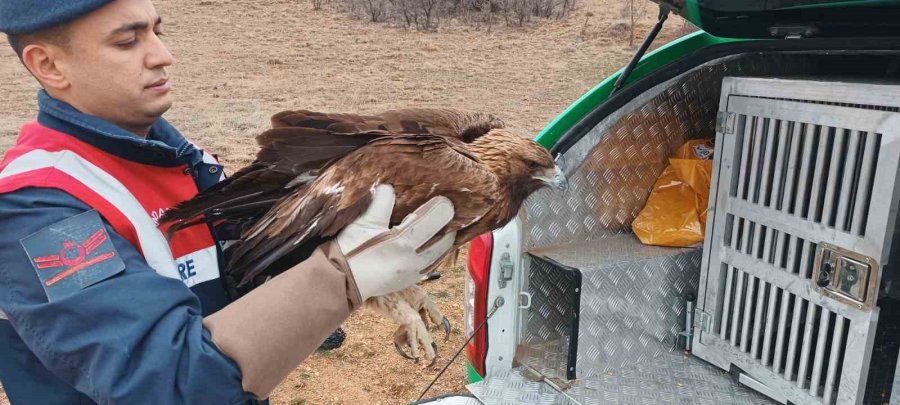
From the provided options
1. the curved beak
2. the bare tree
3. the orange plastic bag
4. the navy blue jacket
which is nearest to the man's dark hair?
the navy blue jacket

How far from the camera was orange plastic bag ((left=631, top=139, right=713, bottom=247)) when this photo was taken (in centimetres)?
366

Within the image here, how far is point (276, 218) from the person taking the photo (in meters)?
2.29

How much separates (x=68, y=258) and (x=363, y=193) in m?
0.90

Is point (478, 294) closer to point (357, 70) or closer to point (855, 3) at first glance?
point (855, 3)

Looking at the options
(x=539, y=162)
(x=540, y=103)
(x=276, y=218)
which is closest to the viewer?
(x=276, y=218)

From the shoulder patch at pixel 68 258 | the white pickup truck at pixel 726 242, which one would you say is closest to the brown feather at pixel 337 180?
the shoulder patch at pixel 68 258

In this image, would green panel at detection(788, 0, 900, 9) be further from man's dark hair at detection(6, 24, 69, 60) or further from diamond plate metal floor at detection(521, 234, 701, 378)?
man's dark hair at detection(6, 24, 69, 60)

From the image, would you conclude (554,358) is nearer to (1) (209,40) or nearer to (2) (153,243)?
(2) (153,243)

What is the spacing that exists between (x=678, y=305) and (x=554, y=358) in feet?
2.57

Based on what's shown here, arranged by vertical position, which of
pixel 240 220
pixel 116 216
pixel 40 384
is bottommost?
pixel 40 384

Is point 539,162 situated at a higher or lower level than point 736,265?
higher

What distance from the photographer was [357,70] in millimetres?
16078

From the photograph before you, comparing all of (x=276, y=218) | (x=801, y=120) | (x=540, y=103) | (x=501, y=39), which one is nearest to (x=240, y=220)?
(x=276, y=218)

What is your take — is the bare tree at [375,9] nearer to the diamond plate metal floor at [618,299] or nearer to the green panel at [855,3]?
the diamond plate metal floor at [618,299]
